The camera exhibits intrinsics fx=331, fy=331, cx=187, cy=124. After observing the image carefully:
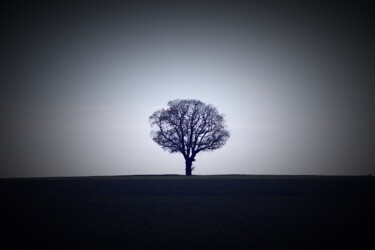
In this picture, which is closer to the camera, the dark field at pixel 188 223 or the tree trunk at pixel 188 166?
the dark field at pixel 188 223

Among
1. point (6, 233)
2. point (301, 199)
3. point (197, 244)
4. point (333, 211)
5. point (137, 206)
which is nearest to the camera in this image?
point (197, 244)

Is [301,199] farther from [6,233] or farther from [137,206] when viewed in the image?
[6,233]

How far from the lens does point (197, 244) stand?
997 centimetres

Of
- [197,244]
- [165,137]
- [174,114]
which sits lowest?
[197,244]

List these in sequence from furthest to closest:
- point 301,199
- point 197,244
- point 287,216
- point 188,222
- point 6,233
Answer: point 301,199
point 287,216
point 188,222
point 6,233
point 197,244

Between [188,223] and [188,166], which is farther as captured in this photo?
[188,166]

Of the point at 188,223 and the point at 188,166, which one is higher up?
the point at 188,166

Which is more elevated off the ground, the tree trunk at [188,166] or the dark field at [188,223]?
the tree trunk at [188,166]

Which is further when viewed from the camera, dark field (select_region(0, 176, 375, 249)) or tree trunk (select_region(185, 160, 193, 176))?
tree trunk (select_region(185, 160, 193, 176))

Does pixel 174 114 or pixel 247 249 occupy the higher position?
pixel 174 114

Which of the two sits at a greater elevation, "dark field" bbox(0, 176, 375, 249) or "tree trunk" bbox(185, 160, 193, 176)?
"tree trunk" bbox(185, 160, 193, 176)

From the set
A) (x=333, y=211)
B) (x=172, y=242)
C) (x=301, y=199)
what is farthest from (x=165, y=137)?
(x=172, y=242)

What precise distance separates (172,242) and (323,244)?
4560 mm

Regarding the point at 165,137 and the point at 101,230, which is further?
the point at 165,137
